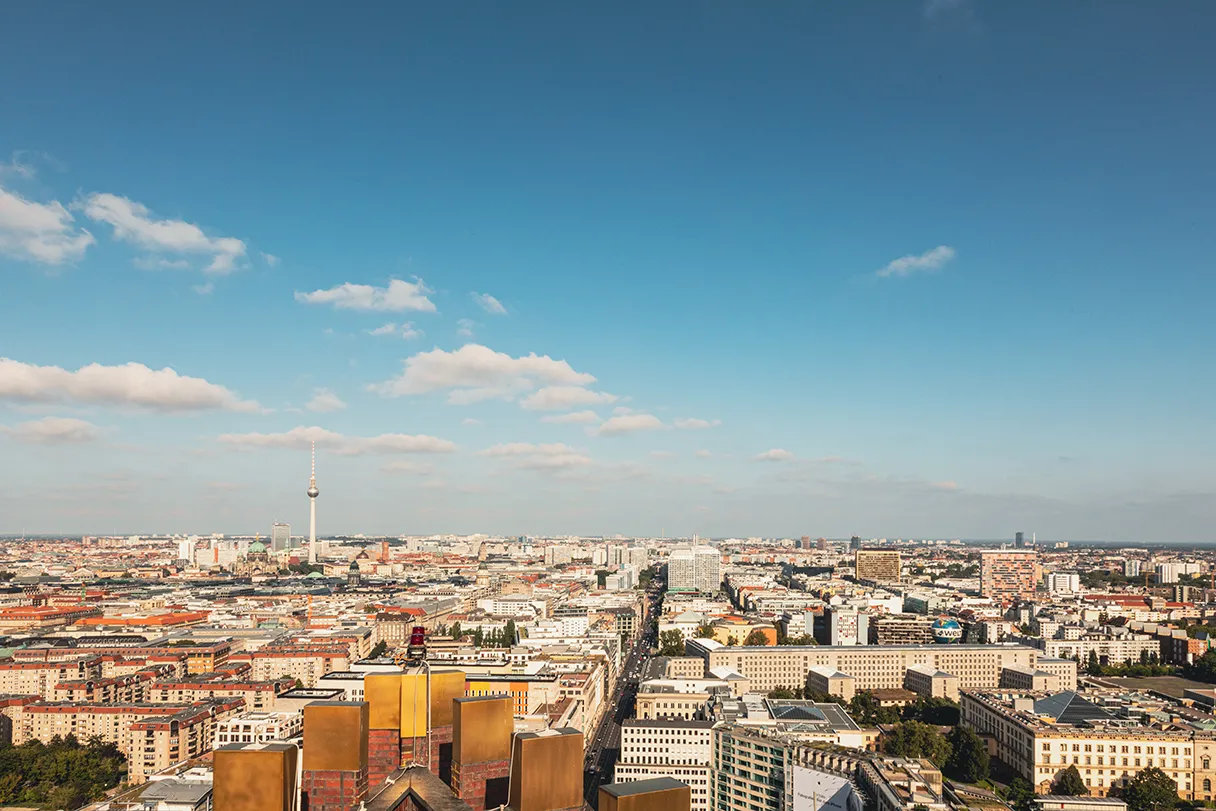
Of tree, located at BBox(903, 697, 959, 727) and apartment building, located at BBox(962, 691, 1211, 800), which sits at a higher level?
apartment building, located at BBox(962, 691, 1211, 800)

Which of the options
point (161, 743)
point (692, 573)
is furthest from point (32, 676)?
point (692, 573)

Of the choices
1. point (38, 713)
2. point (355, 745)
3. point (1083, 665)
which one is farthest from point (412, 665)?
point (1083, 665)

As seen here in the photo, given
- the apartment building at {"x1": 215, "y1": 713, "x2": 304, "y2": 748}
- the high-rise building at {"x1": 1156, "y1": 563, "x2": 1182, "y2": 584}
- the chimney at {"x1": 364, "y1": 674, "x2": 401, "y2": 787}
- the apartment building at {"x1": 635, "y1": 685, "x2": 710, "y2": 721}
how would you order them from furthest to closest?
the high-rise building at {"x1": 1156, "y1": 563, "x2": 1182, "y2": 584}, the apartment building at {"x1": 635, "y1": 685, "x2": 710, "y2": 721}, the apartment building at {"x1": 215, "y1": 713, "x2": 304, "y2": 748}, the chimney at {"x1": 364, "y1": 674, "x2": 401, "y2": 787}

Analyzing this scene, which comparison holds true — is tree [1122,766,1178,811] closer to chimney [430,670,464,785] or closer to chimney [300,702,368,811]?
chimney [430,670,464,785]

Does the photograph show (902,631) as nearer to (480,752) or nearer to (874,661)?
(874,661)

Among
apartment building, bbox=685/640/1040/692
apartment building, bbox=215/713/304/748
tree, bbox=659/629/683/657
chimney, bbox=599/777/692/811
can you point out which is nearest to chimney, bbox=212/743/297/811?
chimney, bbox=599/777/692/811

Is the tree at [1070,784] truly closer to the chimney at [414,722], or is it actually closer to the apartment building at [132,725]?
the apartment building at [132,725]
